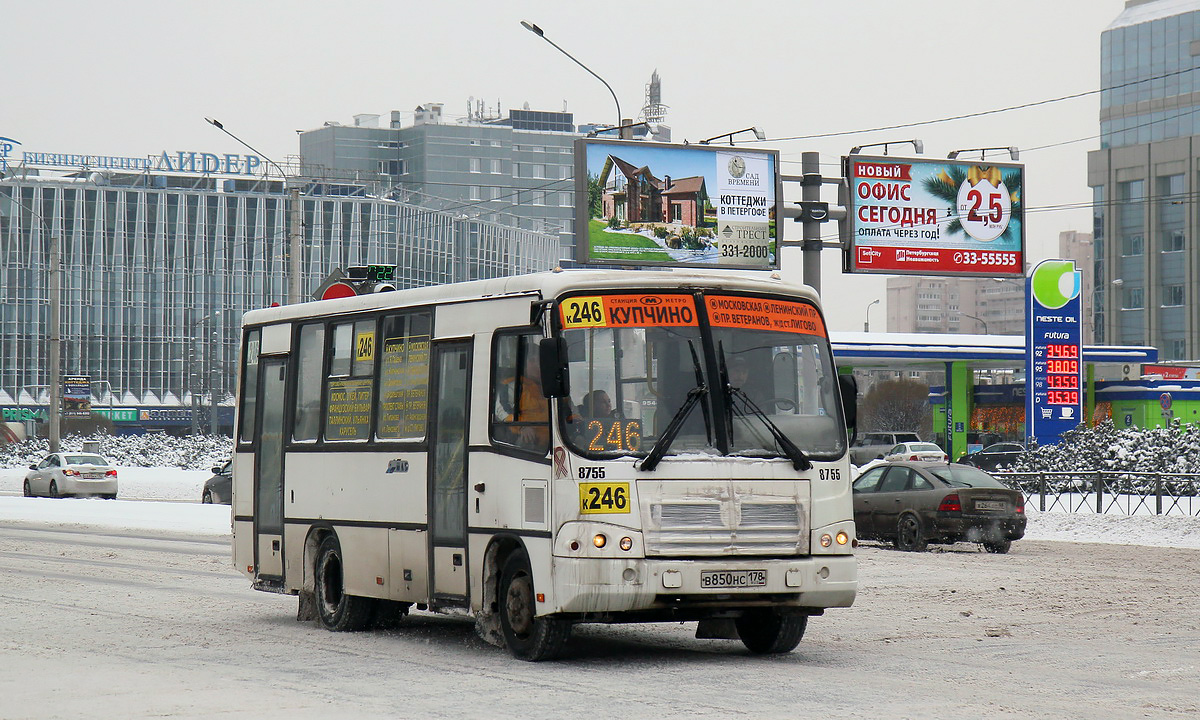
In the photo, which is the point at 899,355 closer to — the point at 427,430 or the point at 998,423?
the point at 998,423

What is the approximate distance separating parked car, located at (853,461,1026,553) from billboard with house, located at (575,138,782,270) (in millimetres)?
11901

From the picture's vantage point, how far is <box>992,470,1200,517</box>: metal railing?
29547mm

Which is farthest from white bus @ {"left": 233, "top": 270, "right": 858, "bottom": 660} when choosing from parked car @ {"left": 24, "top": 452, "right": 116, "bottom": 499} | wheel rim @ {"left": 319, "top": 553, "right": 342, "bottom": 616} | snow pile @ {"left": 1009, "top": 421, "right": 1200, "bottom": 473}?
parked car @ {"left": 24, "top": 452, "right": 116, "bottom": 499}

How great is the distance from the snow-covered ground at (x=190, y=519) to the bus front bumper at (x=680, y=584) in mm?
16706

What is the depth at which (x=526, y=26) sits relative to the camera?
32000 mm

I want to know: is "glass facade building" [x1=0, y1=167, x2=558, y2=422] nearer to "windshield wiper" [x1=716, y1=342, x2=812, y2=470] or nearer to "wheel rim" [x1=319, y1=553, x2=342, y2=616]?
"wheel rim" [x1=319, y1=553, x2=342, y2=616]

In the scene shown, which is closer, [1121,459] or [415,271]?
[1121,459]

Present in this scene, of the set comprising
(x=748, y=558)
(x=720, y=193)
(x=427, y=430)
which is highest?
(x=720, y=193)

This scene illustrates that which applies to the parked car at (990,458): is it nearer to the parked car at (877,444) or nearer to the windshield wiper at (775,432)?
the parked car at (877,444)

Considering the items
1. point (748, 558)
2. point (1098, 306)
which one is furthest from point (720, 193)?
point (1098, 306)

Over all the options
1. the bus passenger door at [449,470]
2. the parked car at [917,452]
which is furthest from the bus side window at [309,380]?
the parked car at [917,452]

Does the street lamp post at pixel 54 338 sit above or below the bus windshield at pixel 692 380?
above

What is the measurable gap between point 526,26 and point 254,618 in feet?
64.8

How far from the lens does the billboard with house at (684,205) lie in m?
35.3
